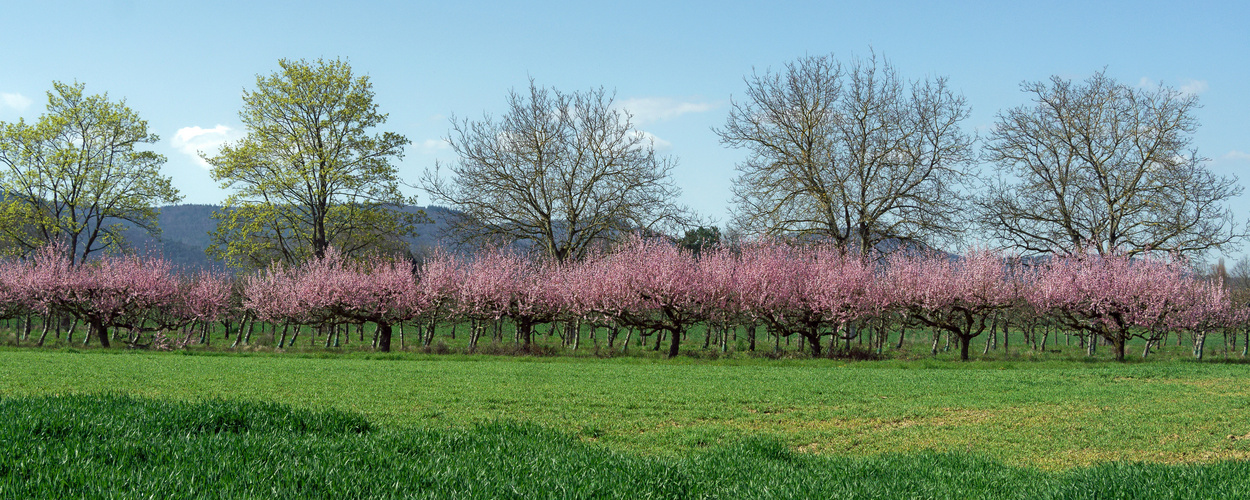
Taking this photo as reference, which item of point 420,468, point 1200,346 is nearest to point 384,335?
point 420,468

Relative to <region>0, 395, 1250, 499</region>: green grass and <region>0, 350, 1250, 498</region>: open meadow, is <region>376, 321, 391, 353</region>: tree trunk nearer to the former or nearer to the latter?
<region>0, 350, 1250, 498</region>: open meadow

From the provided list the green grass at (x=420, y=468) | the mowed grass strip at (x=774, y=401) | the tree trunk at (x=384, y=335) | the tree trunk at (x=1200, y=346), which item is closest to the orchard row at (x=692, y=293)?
the tree trunk at (x=384, y=335)

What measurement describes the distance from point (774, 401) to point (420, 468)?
34.7 feet

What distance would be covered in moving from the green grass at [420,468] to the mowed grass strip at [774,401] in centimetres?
190

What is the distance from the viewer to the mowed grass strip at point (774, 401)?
10781 mm

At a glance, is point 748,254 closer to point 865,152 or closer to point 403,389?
point 865,152

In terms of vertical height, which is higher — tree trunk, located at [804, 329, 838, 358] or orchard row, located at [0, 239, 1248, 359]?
orchard row, located at [0, 239, 1248, 359]

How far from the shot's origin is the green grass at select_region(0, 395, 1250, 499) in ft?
18.6

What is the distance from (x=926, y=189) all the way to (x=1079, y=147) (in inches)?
408

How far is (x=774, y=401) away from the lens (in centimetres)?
1575

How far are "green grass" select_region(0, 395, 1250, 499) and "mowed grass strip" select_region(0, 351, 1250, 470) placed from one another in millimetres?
1902

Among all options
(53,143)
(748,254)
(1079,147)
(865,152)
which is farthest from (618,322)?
(53,143)

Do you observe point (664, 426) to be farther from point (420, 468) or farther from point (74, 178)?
point (74, 178)

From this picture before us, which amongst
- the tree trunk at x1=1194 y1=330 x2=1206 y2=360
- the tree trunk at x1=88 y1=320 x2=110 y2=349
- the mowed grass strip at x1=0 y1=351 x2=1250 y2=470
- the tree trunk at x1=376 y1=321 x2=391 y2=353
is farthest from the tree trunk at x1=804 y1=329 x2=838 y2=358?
the tree trunk at x1=88 y1=320 x2=110 y2=349
